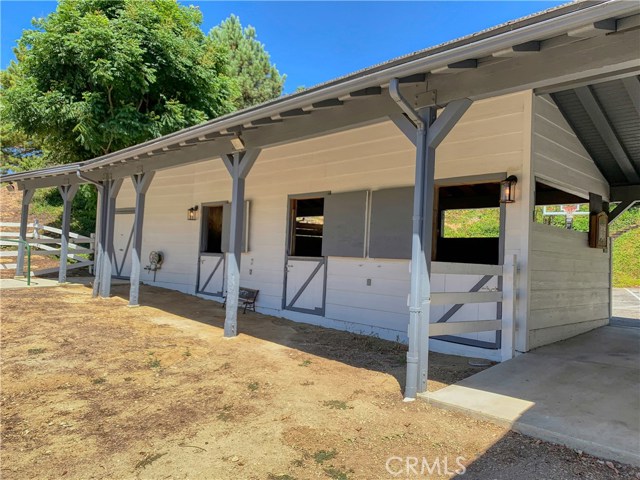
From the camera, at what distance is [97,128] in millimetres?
11367

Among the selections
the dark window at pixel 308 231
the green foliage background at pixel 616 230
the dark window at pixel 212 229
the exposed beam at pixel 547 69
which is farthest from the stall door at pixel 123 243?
the green foliage background at pixel 616 230

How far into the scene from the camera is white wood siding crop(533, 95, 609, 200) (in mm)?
4734

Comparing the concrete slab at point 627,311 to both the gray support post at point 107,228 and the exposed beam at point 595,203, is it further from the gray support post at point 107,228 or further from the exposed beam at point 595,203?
the gray support post at point 107,228

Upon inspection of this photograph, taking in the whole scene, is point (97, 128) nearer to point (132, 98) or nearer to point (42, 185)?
point (132, 98)

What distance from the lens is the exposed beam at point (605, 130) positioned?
4.87m

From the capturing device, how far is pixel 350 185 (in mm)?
6297

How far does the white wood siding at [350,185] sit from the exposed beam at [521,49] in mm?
1910

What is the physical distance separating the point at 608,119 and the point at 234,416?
575 centimetres

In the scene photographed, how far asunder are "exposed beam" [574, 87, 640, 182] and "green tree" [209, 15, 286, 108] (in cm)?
1450

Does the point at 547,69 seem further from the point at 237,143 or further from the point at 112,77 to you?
the point at 112,77

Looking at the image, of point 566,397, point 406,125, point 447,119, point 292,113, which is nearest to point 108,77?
point 292,113

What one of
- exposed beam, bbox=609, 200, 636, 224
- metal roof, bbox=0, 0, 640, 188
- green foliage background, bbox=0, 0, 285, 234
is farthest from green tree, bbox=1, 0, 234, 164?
exposed beam, bbox=609, 200, 636, 224

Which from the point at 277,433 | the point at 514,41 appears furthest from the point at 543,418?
the point at 514,41

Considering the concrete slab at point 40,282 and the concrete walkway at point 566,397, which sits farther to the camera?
the concrete slab at point 40,282
